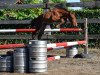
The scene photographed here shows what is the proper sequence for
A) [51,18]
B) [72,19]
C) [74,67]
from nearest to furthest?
1. [74,67]
2. [51,18]
3. [72,19]

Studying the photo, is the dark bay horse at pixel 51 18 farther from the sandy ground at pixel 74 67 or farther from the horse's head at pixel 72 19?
the sandy ground at pixel 74 67

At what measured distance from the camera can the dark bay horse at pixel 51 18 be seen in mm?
9805

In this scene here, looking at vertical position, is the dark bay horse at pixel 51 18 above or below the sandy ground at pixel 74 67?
above

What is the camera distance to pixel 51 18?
9.86 m

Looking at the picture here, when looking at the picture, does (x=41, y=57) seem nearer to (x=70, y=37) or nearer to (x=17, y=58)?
(x=17, y=58)

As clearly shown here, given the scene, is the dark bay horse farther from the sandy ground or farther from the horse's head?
the sandy ground

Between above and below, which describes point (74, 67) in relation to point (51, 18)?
below

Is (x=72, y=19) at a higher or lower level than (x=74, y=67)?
higher

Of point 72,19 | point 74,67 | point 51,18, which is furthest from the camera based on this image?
point 72,19

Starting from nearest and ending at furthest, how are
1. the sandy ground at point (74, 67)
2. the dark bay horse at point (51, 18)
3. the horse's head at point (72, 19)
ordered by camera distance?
the sandy ground at point (74, 67)
the dark bay horse at point (51, 18)
the horse's head at point (72, 19)

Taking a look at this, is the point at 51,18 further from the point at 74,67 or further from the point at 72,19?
the point at 74,67

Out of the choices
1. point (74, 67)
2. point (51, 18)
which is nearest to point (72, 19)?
point (51, 18)

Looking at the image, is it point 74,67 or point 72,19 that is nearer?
point 74,67

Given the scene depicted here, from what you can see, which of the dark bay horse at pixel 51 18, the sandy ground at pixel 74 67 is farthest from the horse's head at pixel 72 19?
the sandy ground at pixel 74 67
